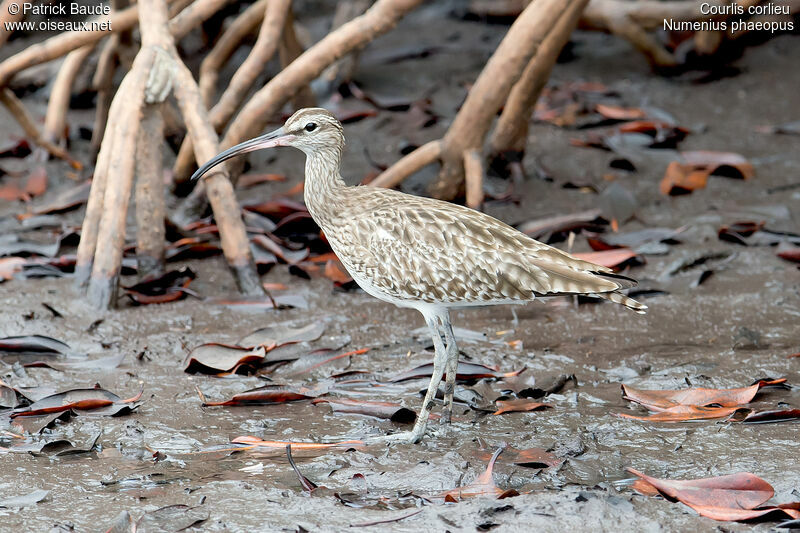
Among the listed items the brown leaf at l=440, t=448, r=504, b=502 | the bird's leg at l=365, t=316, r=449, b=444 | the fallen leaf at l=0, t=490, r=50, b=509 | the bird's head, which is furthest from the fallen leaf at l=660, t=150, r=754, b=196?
the fallen leaf at l=0, t=490, r=50, b=509

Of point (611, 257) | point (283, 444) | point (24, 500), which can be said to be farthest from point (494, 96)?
point (24, 500)

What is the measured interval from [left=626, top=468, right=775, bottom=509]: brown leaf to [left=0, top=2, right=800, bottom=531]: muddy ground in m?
0.10

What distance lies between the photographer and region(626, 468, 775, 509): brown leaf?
3.46 meters

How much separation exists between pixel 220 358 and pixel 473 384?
129 cm

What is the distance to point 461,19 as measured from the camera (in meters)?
9.99

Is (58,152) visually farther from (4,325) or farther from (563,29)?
(563,29)

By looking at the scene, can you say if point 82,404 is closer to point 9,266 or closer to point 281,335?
point 281,335

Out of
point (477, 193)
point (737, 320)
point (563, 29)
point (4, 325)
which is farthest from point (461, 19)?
point (4, 325)

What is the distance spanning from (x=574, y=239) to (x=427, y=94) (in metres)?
2.63

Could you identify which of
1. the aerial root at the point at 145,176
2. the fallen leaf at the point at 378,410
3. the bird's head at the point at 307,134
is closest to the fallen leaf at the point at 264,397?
the fallen leaf at the point at 378,410

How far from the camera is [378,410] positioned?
442 cm

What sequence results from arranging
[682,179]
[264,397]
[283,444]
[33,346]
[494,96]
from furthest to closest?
[682,179] < [494,96] < [33,346] < [264,397] < [283,444]

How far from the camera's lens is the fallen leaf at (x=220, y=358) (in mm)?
4785

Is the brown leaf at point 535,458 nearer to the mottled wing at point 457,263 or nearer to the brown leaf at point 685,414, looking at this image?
the brown leaf at point 685,414
